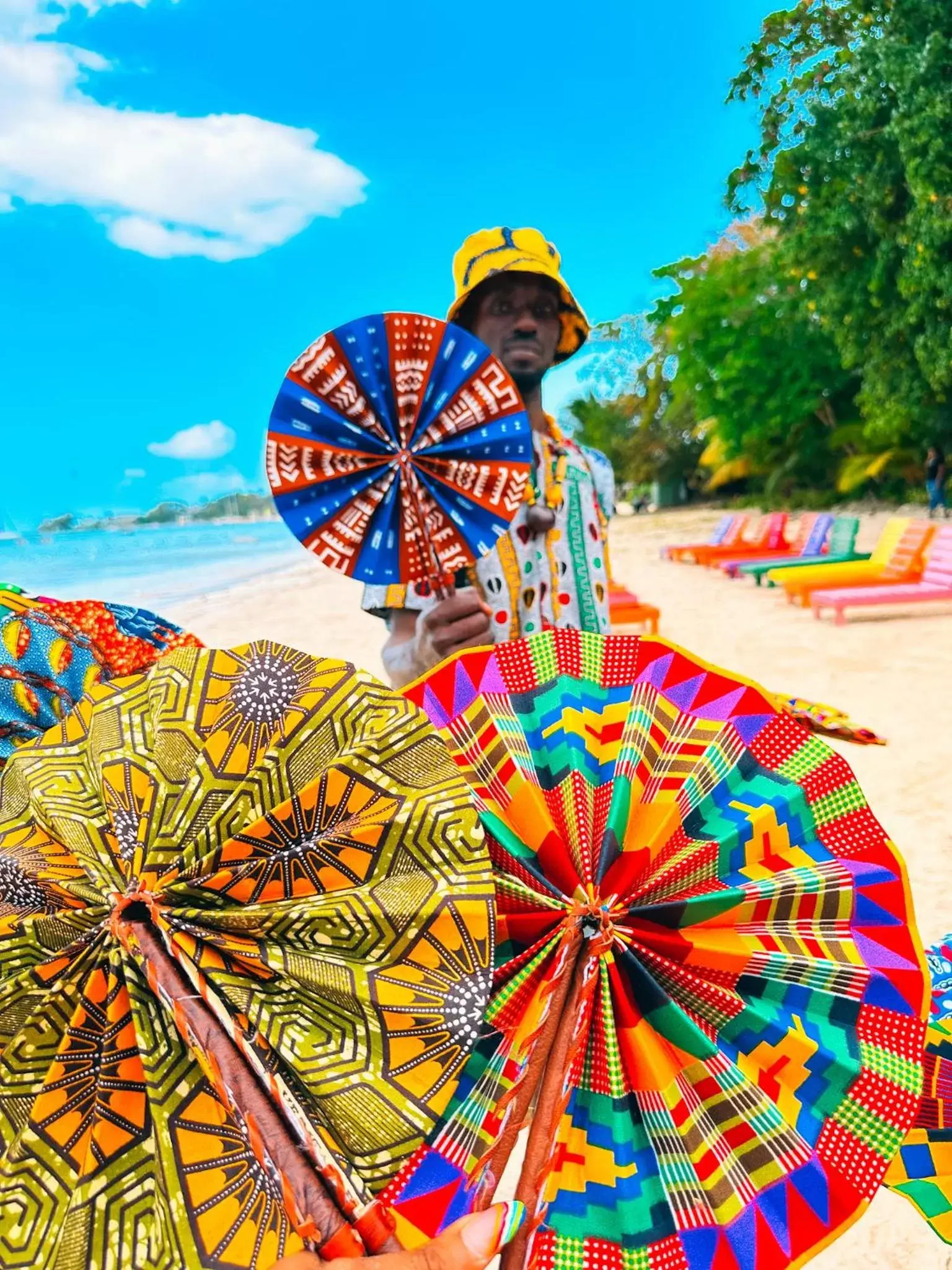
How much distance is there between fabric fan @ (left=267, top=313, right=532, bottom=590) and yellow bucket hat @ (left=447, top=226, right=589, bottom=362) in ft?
1.70

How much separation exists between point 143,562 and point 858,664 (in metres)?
50.8

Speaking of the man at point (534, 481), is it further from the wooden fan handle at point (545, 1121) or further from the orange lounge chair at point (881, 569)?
the orange lounge chair at point (881, 569)

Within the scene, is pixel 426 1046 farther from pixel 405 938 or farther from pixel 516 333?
pixel 516 333

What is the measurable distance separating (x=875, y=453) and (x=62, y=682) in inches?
1047

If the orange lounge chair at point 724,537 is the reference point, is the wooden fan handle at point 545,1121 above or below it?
above

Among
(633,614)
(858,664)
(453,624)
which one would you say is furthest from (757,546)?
(453,624)

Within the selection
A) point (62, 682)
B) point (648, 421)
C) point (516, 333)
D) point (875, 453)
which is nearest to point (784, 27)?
point (875, 453)

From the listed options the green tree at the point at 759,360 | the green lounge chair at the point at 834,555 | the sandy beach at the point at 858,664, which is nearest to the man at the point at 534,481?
the sandy beach at the point at 858,664

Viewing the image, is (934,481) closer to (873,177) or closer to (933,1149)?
(873,177)

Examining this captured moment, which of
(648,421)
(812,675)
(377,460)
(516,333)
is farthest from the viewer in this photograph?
(648,421)

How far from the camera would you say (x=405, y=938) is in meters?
0.64

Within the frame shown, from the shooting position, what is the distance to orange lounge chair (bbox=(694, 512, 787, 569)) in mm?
17594

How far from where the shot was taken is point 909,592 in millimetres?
10367

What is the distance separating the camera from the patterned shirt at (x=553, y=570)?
1.86 meters
